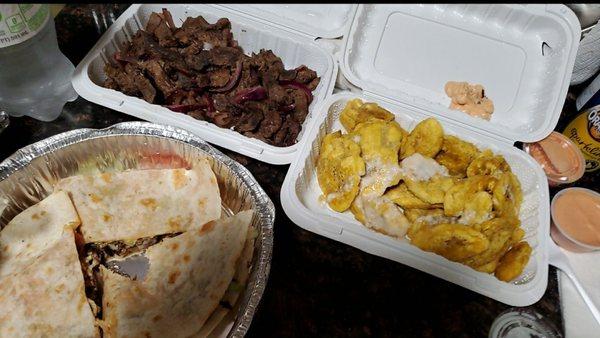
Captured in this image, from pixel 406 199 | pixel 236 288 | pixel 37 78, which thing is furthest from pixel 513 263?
pixel 37 78

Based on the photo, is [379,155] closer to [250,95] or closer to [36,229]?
[250,95]

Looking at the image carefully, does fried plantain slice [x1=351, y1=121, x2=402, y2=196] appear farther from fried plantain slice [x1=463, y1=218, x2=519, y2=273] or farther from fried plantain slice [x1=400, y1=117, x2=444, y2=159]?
fried plantain slice [x1=463, y1=218, x2=519, y2=273]

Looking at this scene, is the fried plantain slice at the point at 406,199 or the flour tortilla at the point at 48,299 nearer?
the flour tortilla at the point at 48,299

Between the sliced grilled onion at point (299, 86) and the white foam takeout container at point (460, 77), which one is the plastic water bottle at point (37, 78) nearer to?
the sliced grilled onion at point (299, 86)

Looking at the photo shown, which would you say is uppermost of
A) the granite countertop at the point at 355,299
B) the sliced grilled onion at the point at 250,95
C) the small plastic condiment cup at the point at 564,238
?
the sliced grilled onion at the point at 250,95

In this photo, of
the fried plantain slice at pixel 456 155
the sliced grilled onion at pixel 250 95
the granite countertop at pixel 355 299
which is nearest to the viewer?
the granite countertop at pixel 355 299

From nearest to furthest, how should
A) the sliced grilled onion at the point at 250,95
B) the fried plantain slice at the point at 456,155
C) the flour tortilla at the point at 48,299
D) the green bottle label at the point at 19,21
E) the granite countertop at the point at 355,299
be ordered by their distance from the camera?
the flour tortilla at the point at 48,299 < the green bottle label at the point at 19,21 < the granite countertop at the point at 355,299 < the fried plantain slice at the point at 456,155 < the sliced grilled onion at the point at 250,95

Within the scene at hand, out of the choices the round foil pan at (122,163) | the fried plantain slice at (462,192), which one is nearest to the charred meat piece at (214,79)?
the round foil pan at (122,163)
